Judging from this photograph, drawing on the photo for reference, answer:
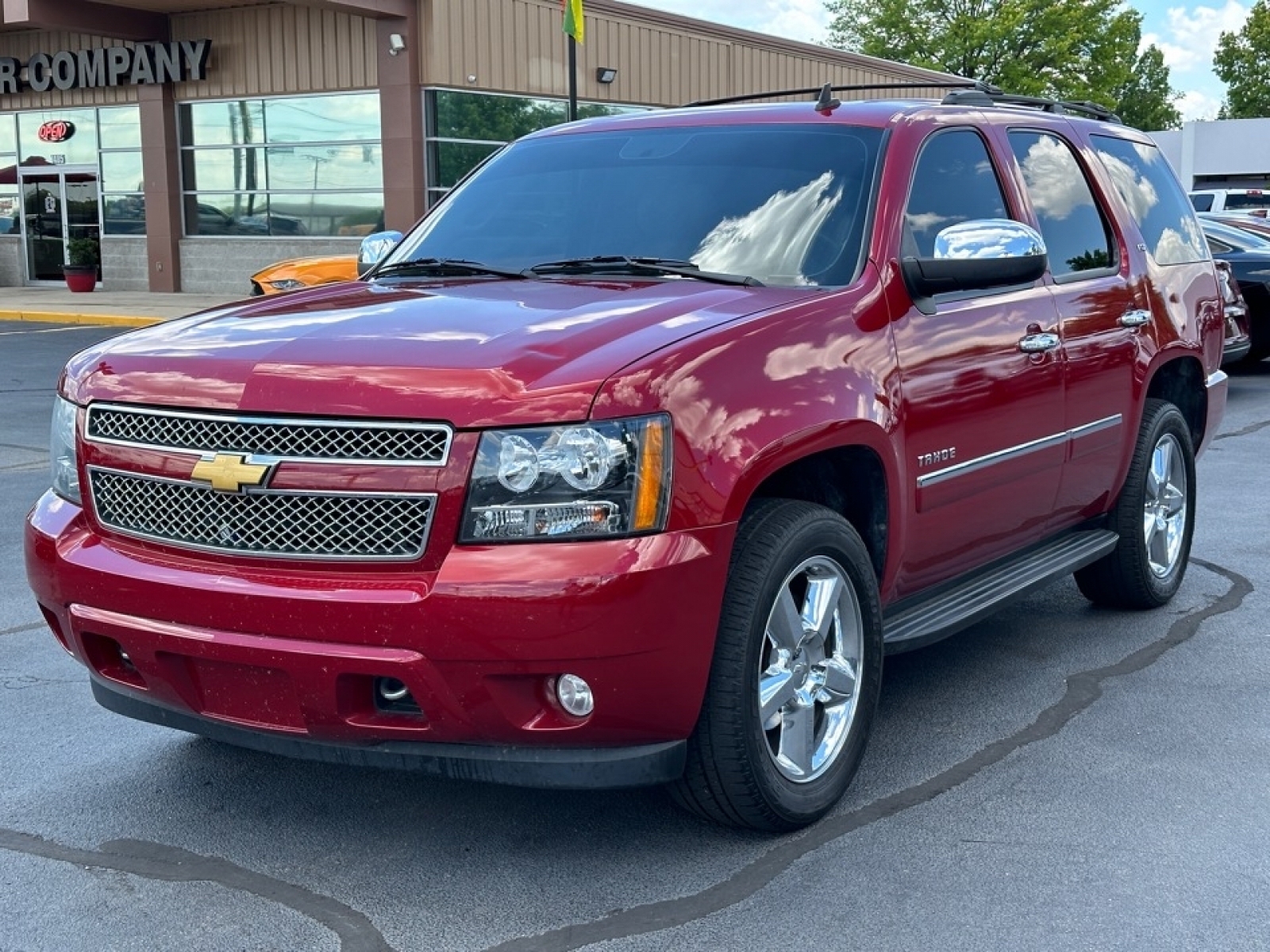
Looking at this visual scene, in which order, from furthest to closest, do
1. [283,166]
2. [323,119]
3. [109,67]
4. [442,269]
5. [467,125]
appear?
[109,67] < [283,166] < [323,119] < [467,125] < [442,269]

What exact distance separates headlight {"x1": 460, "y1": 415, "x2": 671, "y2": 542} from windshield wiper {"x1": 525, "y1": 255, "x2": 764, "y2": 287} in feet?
3.48

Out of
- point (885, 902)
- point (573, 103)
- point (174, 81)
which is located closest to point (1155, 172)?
point (885, 902)

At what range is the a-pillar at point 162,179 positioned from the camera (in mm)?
27344

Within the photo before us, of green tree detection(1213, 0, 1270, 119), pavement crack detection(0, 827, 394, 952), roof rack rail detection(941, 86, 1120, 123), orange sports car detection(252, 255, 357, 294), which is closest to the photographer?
pavement crack detection(0, 827, 394, 952)

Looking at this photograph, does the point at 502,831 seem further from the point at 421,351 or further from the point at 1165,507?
the point at 1165,507

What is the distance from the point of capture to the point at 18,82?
29.2m

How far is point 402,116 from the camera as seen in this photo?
80.8ft

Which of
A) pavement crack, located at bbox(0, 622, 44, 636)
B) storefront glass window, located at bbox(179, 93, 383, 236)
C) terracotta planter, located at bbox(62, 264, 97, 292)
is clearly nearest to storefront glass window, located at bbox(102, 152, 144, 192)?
storefront glass window, located at bbox(179, 93, 383, 236)

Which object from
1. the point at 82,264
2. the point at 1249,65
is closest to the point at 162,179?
the point at 82,264

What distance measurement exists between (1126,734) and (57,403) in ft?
10.4

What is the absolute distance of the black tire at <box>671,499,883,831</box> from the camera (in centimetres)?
355

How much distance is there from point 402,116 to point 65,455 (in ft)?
70.7

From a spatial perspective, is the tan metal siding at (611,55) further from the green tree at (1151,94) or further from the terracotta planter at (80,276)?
the green tree at (1151,94)

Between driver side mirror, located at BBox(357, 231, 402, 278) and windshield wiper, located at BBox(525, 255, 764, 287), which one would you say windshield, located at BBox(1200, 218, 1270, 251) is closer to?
driver side mirror, located at BBox(357, 231, 402, 278)
